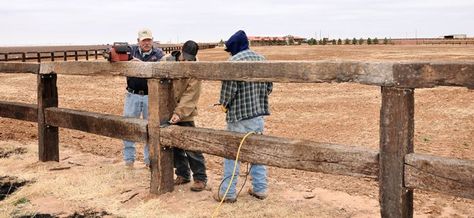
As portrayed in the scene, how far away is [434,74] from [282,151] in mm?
1359

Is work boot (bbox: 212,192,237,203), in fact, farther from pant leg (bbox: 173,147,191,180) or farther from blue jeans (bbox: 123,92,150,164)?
blue jeans (bbox: 123,92,150,164)

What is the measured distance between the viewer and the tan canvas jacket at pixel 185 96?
16.5ft

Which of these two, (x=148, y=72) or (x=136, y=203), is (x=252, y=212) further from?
(x=148, y=72)

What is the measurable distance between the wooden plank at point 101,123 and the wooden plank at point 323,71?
53cm

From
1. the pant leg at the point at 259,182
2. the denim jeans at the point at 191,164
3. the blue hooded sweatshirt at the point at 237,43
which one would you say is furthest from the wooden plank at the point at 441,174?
the denim jeans at the point at 191,164

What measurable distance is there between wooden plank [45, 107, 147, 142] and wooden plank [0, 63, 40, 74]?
546 mm

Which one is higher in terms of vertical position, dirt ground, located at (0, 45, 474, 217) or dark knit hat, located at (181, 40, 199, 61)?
dark knit hat, located at (181, 40, 199, 61)

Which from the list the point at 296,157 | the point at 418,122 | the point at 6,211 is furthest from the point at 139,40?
the point at 418,122

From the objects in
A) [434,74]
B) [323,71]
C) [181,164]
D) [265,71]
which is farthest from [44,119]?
[434,74]

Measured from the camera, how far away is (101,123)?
5527 millimetres

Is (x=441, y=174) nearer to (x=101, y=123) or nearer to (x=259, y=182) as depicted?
(x=259, y=182)

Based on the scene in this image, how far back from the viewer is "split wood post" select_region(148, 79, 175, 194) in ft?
16.0

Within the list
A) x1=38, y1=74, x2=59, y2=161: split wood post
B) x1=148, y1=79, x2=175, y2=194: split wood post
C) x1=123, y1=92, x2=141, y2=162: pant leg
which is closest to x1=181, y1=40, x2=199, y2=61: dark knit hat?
x1=148, y1=79, x2=175, y2=194: split wood post

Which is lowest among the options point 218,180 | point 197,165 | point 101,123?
point 218,180
